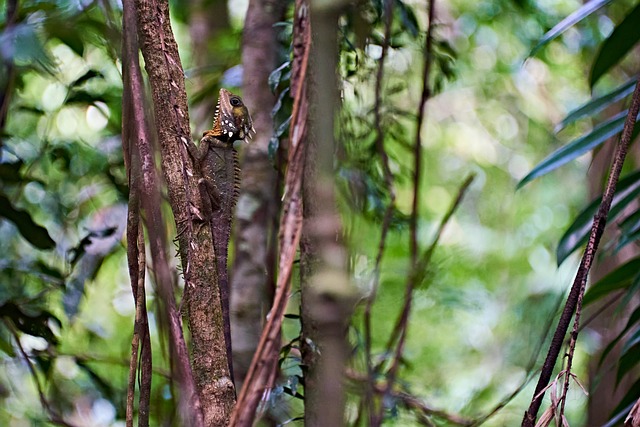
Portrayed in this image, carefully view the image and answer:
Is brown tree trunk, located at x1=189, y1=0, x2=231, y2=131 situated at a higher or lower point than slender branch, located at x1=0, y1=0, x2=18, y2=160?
higher

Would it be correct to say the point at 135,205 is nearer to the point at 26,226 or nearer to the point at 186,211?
the point at 186,211

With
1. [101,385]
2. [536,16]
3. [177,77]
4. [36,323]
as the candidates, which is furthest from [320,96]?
[536,16]

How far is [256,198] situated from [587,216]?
2.38 feet

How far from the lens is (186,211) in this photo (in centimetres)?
86

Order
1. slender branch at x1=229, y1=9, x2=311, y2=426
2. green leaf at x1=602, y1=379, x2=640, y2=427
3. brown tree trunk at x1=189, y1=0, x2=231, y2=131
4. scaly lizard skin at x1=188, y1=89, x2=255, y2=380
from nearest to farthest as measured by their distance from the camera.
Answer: slender branch at x1=229, y1=9, x2=311, y2=426, scaly lizard skin at x1=188, y1=89, x2=255, y2=380, green leaf at x1=602, y1=379, x2=640, y2=427, brown tree trunk at x1=189, y1=0, x2=231, y2=131

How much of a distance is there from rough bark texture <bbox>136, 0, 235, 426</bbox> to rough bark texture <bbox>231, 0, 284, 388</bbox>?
71 cm

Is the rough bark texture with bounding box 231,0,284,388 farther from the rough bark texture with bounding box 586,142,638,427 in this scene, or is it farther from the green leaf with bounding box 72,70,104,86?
the rough bark texture with bounding box 586,142,638,427

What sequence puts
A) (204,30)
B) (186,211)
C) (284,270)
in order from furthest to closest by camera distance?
1. (204,30)
2. (186,211)
3. (284,270)

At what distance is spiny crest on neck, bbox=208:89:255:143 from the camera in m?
1.28

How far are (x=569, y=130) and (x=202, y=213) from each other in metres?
4.31

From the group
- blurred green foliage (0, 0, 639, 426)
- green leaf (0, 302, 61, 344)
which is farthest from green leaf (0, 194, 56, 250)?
green leaf (0, 302, 61, 344)

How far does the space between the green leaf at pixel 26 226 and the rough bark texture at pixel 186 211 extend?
0.77 meters

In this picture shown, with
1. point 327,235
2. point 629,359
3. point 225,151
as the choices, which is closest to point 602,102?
point 629,359

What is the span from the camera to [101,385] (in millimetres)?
1729
